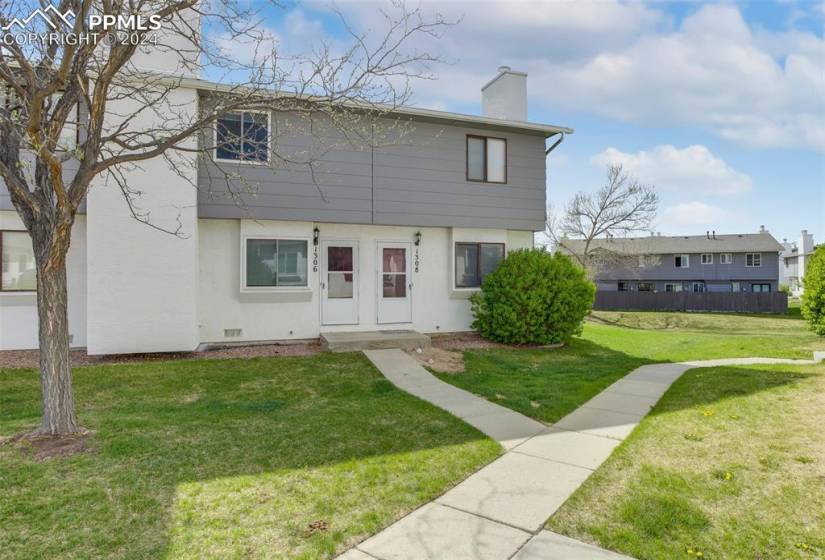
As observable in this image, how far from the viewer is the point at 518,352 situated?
10031mm

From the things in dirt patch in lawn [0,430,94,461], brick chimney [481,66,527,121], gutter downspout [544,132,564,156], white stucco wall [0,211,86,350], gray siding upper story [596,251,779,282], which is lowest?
dirt patch in lawn [0,430,94,461]

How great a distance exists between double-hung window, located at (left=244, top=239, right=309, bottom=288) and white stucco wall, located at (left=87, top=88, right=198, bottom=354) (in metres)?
1.30

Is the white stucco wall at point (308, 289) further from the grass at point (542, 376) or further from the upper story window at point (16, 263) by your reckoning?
the upper story window at point (16, 263)

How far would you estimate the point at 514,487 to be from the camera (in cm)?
361

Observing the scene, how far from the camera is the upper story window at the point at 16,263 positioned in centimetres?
887

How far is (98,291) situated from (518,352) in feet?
26.6

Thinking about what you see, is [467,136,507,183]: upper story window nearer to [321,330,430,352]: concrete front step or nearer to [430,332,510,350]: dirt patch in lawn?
[430,332,510,350]: dirt patch in lawn

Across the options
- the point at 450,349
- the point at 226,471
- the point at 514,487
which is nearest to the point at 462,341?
the point at 450,349

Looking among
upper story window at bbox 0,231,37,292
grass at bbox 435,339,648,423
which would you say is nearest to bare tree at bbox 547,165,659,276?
grass at bbox 435,339,648,423

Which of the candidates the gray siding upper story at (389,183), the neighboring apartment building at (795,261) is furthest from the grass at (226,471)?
the neighboring apartment building at (795,261)

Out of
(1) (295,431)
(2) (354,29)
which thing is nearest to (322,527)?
(1) (295,431)

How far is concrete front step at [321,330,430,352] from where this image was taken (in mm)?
9344

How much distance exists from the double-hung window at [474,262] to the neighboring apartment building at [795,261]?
180ft

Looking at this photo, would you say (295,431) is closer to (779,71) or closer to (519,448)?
(519,448)
